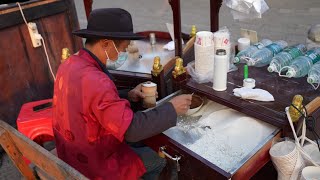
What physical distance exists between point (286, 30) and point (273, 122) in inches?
160

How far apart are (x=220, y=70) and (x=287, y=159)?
1.84 feet

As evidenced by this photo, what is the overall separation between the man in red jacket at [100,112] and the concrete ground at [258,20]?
3.01 m

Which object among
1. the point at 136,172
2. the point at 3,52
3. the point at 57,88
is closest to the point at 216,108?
the point at 136,172

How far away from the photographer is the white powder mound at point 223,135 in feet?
4.37

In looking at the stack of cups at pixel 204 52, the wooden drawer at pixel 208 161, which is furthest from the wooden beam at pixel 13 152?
the stack of cups at pixel 204 52

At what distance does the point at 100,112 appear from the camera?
1.28m

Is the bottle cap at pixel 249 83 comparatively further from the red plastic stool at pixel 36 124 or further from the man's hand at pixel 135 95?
the red plastic stool at pixel 36 124

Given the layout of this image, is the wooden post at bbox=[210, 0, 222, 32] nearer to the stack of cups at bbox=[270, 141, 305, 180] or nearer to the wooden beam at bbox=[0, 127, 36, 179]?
the stack of cups at bbox=[270, 141, 305, 180]

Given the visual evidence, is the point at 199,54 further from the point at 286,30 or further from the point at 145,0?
the point at 145,0

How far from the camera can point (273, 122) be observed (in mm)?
1345

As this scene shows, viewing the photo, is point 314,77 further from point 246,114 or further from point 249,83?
point 246,114

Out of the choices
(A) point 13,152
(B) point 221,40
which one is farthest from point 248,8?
(A) point 13,152

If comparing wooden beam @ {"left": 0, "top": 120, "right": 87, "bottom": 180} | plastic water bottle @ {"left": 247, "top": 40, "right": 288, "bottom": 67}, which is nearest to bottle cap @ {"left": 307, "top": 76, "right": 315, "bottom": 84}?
plastic water bottle @ {"left": 247, "top": 40, "right": 288, "bottom": 67}

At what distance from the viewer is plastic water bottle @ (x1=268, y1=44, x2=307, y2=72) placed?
175cm
